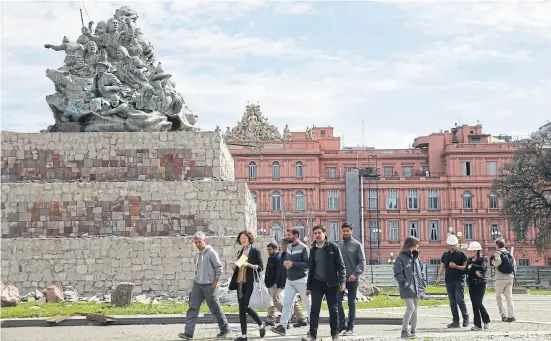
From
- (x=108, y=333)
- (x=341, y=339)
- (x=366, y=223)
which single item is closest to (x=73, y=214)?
(x=108, y=333)

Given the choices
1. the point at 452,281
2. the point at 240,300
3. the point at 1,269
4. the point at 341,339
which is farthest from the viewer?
the point at 1,269

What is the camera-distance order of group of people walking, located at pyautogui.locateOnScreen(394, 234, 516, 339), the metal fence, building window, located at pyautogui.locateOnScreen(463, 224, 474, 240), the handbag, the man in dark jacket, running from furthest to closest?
1. building window, located at pyautogui.locateOnScreen(463, 224, 474, 240)
2. the metal fence
3. the handbag
4. group of people walking, located at pyautogui.locateOnScreen(394, 234, 516, 339)
5. the man in dark jacket

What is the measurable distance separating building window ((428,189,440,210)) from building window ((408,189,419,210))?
1.23 metres

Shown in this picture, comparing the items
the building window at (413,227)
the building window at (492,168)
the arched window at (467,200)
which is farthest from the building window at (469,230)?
the building window at (492,168)

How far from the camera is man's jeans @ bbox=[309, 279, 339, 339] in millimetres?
13367

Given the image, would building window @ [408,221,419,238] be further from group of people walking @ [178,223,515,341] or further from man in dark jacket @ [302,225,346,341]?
man in dark jacket @ [302,225,346,341]

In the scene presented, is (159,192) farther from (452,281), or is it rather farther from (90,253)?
(452,281)

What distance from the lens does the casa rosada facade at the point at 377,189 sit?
271ft

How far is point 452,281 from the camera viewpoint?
1652 cm

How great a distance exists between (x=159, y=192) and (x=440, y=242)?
6188 centimetres

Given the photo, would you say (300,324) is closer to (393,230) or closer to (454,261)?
(454,261)

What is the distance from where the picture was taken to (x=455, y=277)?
16.5m

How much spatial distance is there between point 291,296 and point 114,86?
40.0 feet

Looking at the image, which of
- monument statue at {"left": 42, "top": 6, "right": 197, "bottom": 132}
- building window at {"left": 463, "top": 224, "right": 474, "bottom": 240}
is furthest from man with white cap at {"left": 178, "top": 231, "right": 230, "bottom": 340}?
building window at {"left": 463, "top": 224, "right": 474, "bottom": 240}
